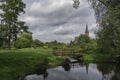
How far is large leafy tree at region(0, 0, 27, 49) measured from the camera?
67562mm

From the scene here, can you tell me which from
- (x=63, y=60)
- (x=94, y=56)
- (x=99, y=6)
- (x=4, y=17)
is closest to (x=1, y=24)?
(x=4, y=17)

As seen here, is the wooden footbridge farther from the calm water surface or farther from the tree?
the tree

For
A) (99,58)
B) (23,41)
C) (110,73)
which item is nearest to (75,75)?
(110,73)

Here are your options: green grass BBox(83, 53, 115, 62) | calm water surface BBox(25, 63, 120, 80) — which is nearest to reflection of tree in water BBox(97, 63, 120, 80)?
calm water surface BBox(25, 63, 120, 80)

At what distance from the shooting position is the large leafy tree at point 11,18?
67.6 meters

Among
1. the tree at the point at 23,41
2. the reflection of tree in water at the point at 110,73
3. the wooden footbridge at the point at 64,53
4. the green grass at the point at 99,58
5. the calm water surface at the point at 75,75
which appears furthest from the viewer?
the tree at the point at 23,41

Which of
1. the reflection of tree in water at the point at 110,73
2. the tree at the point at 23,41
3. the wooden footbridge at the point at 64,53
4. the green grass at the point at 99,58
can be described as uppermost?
the tree at the point at 23,41

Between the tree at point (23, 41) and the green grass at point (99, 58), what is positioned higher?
the tree at point (23, 41)

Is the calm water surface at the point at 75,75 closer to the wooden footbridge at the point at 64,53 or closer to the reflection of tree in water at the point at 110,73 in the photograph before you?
the reflection of tree in water at the point at 110,73

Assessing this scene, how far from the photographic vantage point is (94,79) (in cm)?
3428

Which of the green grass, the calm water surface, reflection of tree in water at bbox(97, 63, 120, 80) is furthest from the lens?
the green grass

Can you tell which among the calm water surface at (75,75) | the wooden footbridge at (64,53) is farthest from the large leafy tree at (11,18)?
the calm water surface at (75,75)

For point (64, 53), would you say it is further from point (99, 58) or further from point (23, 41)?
point (23, 41)

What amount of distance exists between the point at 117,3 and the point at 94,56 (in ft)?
147
